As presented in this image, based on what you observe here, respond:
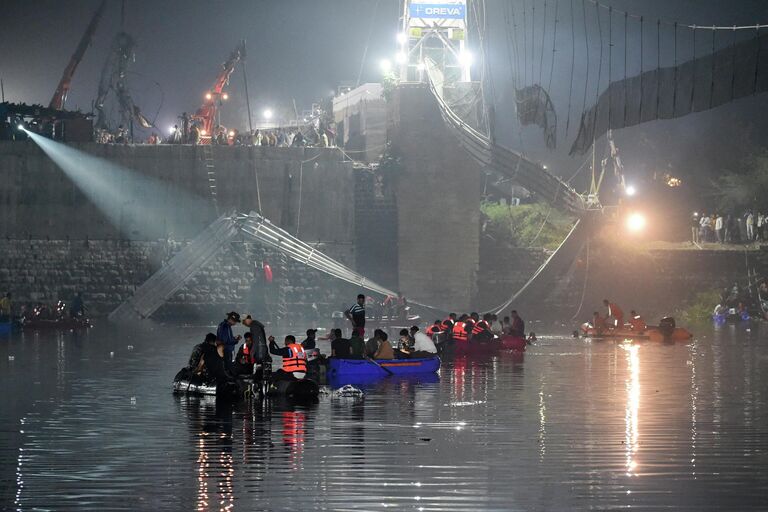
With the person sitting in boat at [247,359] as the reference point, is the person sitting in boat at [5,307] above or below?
above

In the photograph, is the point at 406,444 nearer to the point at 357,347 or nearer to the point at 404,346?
the point at 357,347

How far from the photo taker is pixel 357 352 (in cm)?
2547

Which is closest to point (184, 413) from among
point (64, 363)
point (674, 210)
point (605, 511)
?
point (605, 511)

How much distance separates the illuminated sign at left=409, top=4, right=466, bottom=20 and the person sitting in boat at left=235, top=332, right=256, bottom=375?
35.2m

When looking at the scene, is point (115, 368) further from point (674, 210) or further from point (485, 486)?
point (674, 210)

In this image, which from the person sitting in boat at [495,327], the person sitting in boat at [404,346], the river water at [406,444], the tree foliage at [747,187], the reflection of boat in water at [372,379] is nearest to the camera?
the river water at [406,444]

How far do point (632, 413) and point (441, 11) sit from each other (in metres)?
37.4

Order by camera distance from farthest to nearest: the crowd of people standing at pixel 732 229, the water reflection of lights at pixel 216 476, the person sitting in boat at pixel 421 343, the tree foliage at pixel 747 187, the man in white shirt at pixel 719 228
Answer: the tree foliage at pixel 747 187 → the man in white shirt at pixel 719 228 → the crowd of people standing at pixel 732 229 → the person sitting in boat at pixel 421 343 → the water reflection of lights at pixel 216 476

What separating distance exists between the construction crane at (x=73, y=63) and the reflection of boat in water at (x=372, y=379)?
142 ft

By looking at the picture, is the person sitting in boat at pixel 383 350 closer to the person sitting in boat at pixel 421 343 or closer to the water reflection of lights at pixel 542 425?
the person sitting in boat at pixel 421 343

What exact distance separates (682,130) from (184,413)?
49842 millimetres

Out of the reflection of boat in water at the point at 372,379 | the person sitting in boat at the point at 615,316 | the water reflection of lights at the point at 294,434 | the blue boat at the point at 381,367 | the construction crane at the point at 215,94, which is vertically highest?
the construction crane at the point at 215,94

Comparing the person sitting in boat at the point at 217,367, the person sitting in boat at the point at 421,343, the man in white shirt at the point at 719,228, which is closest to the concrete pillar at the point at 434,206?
the man in white shirt at the point at 719,228

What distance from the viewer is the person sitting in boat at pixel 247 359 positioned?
2250 centimetres
